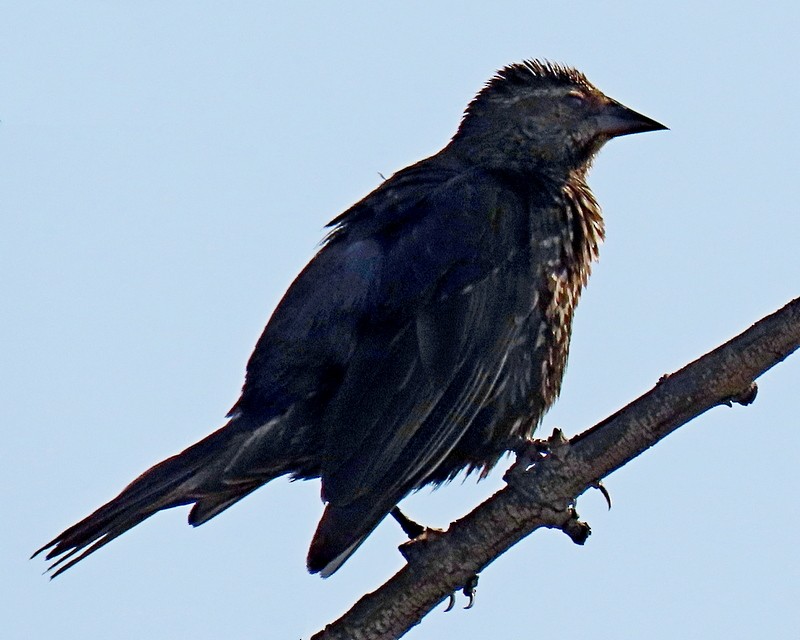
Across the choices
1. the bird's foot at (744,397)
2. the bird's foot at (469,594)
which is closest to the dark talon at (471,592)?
the bird's foot at (469,594)

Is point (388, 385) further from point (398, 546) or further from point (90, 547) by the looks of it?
point (90, 547)

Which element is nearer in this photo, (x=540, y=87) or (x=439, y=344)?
(x=439, y=344)

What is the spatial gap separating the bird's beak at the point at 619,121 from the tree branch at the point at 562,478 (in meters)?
2.28

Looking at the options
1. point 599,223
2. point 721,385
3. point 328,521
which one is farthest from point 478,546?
point 599,223

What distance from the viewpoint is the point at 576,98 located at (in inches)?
246

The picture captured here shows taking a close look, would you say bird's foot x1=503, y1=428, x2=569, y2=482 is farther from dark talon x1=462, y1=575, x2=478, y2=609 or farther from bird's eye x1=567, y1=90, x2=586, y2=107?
bird's eye x1=567, y1=90, x2=586, y2=107

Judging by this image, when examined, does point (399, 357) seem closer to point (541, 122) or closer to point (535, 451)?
point (535, 451)

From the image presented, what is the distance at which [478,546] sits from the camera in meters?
4.31

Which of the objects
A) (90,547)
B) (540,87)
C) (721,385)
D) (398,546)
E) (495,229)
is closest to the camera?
(721,385)

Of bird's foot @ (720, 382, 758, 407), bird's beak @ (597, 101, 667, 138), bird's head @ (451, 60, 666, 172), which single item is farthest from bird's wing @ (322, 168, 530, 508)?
bird's foot @ (720, 382, 758, 407)

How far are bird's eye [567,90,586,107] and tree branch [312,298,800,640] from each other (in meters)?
2.35

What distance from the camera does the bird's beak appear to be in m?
6.17

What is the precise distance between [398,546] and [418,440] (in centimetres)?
41

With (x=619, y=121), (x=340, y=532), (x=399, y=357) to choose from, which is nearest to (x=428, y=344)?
(x=399, y=357)
